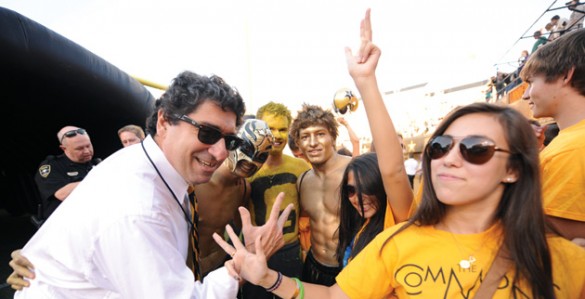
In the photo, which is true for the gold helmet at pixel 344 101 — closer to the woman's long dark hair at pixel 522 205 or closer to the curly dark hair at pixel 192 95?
the curly dark hair at pixel 192 95

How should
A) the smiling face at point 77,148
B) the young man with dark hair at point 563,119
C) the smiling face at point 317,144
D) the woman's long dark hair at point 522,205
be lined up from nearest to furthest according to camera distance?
the woman's long dark hair at point 522,205, the young man with dark hair at point 563,119, the smiling face at point 317,144, the smiling face at point 77,148

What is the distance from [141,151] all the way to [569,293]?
2.13 metres

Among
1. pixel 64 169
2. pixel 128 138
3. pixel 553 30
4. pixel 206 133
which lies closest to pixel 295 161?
pixel 206 133

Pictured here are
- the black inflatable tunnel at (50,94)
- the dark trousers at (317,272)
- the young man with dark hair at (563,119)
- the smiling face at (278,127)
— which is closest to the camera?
the young man with dark hair at (563,119)

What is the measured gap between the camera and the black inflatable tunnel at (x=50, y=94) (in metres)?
4.36

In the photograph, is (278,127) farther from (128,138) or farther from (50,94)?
(50,94)

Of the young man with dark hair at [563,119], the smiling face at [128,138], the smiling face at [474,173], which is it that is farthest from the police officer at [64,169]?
the young man with dark hair at [563,119]

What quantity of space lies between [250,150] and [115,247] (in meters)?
1.45

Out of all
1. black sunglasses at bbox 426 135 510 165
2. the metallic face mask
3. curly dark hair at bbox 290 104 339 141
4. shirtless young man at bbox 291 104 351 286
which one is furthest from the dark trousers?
black sunglasses at bbox 426 135 510 165

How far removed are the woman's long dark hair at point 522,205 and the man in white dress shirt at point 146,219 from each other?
1048 mm

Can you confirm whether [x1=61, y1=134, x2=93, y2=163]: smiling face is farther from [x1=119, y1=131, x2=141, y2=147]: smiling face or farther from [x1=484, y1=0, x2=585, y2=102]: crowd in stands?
[x1=484, y1=0, x2=585, y2=102]: crowd in stands

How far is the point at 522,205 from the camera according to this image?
1.29 meters

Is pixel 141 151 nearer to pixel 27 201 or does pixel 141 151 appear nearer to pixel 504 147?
pixel 504 147

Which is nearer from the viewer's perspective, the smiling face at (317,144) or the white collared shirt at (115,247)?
the white collared shirt at (115,247)
